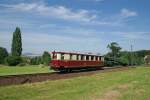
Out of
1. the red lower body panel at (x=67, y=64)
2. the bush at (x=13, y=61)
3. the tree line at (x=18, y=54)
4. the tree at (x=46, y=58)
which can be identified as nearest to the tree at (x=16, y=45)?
the tree line at (x=18, y=54)

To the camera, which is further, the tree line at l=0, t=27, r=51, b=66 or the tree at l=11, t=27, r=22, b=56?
the tree at l=11, t=27, r=22, b=56

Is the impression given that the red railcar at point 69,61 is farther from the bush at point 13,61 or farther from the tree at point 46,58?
the bush at point 13,61

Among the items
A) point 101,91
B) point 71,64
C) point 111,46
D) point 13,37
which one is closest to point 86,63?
point 71,64

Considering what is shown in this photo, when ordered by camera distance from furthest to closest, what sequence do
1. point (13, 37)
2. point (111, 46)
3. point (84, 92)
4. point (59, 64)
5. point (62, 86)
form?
point (111, 46), point (13, 37), point (59, 64), point (62, 86), point (84, 92)

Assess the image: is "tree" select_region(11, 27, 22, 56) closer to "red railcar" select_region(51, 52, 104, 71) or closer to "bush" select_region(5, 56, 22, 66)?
"bush" select_region(5, 56, 22, 66)

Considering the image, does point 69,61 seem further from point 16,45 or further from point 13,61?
point 16,45

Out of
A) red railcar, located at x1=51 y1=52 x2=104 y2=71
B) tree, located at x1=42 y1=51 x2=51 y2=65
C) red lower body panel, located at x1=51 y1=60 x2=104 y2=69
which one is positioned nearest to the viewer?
red lower body panel, located at x1=51 y1=60 x2=104 y2=69

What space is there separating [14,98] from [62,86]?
5729 millimetres

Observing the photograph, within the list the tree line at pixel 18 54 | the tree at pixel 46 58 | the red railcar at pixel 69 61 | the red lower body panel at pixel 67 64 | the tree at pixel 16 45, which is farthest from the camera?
the tree at pixel 16 45

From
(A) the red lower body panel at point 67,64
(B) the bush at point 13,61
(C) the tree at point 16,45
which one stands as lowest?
(A) the red lower body panel at point 67,64

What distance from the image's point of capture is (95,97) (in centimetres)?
1608

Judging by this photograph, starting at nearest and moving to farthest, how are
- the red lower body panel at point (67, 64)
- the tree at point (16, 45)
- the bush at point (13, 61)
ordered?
the red lower body panel at point (67, 64)
the bush at point (13, 61)
the tree at point (16, 45)

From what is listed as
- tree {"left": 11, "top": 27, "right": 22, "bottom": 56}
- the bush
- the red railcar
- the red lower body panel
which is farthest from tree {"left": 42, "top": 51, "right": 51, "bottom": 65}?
the red lower body panel

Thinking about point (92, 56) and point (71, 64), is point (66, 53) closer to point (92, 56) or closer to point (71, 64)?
point (71, 64)
